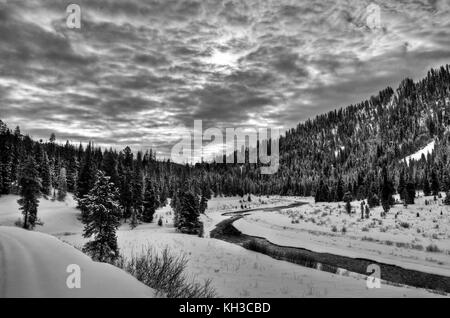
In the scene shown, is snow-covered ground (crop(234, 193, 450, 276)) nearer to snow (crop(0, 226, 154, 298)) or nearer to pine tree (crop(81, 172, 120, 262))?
pine tree (crop(81, 172, 120, 262))

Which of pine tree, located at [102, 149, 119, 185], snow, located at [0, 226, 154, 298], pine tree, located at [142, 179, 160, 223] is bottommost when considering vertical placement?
pine tree, located at [142, 179, 160, 223]

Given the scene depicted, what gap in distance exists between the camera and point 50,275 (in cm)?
459

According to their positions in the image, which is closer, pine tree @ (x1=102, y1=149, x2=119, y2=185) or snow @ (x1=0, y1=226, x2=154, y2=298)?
snow @ (x1=0, y1=226, x2=154, y2=298)

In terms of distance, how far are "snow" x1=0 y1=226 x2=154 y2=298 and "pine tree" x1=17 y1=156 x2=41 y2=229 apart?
42.8 meters

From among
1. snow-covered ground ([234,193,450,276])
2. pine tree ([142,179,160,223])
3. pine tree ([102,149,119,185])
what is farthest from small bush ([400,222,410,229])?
pine tree ([102,149,119,185])

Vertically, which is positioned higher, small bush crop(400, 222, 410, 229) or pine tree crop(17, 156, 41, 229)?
pine tree crop(17, 156, 41, 229)

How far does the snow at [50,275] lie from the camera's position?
4.06 metres

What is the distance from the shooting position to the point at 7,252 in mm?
5371

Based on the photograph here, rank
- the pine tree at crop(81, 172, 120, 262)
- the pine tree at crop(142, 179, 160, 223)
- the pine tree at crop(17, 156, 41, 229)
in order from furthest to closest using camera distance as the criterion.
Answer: the pine tree at crop(142, 179, 160, 223)
the pine tree at crop(17, 156, 41, 229)
the pine tree at crop(81, 172, 120, 262)

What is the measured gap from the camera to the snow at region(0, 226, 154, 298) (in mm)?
4062

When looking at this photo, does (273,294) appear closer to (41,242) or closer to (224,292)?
(224,292)

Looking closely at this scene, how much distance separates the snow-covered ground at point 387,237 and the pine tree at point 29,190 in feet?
103
